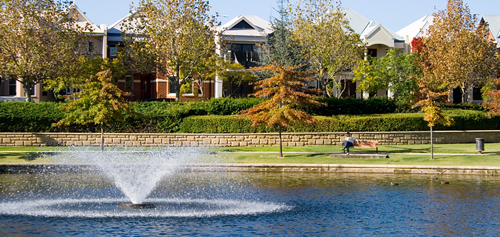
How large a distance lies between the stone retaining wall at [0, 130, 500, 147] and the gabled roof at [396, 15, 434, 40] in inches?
1073

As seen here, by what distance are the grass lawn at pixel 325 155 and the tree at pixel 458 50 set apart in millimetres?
12361

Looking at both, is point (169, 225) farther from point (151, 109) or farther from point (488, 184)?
point (151, 109)

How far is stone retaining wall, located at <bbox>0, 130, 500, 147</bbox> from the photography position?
107 ft

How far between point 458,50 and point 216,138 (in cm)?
2148

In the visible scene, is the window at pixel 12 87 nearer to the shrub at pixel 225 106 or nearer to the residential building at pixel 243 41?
the residential building at pixel 243 41

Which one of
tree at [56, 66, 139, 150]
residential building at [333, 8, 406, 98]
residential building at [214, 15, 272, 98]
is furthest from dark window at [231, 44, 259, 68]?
tree at [56, 66, 139, 150]

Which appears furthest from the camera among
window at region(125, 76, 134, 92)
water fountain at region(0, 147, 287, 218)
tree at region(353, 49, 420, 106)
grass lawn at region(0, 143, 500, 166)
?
window at region(125, 76, 134, 92)

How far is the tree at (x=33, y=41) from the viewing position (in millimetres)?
35438

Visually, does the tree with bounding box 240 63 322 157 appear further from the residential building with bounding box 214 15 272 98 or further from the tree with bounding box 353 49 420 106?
the residential building with bounding box 214 15 272 98

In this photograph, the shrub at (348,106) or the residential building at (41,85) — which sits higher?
the residential building at (41,85)

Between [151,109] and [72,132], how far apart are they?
192 inches

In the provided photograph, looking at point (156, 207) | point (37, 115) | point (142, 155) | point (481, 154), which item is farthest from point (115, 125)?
point (481, 154)

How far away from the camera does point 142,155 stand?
2848 cm

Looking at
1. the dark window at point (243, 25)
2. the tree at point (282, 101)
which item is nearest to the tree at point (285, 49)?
the dark window at point (243, 25)
